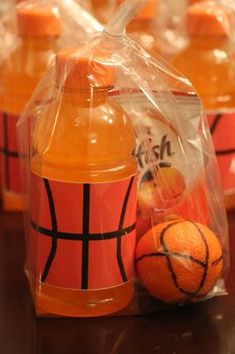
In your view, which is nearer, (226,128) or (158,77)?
(158,77)

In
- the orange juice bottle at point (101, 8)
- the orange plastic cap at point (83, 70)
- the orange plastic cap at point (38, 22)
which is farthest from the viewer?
the orange juice bottle at point (101, 8)

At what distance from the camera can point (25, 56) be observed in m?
0.93

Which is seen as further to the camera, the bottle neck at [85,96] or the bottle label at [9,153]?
the bottle label at [9,153]

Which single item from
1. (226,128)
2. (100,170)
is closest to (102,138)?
(100,170)

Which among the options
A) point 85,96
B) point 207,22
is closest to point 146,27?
point 207,22

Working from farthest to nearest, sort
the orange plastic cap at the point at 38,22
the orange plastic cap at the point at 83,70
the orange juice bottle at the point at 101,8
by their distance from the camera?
1. the orange juice bottle at the point at 101,8
2. the orange plastic cap at the point at 38,22
3. the orange plastic cap at the point at 83,70

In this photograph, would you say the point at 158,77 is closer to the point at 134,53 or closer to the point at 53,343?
the point at 134,53

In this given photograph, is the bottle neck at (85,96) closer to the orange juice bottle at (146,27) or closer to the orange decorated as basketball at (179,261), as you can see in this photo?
the orange decorated as basketball at (179,261)

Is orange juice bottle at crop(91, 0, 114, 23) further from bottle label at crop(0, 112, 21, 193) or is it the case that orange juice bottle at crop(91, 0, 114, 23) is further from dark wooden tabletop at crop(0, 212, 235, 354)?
dark wooden tabletop at crop(0, 212, 235, 354)

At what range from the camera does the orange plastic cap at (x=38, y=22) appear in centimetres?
89

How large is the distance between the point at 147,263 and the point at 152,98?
175 millimetres

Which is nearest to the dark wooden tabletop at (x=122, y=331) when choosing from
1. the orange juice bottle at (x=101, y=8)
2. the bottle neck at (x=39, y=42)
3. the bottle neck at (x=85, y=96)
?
the bottle neck at (x=85, y=96)

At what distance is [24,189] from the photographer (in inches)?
29.4

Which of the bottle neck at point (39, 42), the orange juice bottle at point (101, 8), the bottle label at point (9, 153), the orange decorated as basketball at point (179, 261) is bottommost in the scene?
the orange decorated as basketball at point (179, 261)
